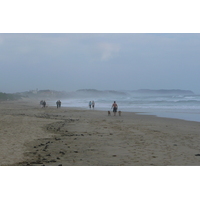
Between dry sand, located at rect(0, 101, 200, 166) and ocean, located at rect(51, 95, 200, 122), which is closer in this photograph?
dry sand, located at rect(0, 101, 200, 166)

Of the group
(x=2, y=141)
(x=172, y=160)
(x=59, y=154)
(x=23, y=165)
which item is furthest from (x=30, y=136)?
(x=172, y=160)

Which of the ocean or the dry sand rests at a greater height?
the ocean

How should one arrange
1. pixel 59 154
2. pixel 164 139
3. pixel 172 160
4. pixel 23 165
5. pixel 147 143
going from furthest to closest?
pixel 164 139, pixel 147 143, pixel 59 154, pixel 172 160, pixel 23 165

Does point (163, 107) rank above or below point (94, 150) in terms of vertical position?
above

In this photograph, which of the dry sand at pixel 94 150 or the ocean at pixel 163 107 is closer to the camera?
the dry sand at pixel 94 150

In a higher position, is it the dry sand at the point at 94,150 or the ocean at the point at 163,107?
the ocean at the point at 163,107

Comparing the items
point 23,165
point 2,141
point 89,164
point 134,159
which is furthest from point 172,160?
point 2,141

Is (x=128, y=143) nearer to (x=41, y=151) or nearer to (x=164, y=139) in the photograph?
Result: (x=164, y=139)

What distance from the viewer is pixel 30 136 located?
10656mm

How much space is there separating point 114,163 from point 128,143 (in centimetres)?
286

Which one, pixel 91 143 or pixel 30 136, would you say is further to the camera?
pixel 30 136

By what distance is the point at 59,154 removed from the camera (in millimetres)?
7574

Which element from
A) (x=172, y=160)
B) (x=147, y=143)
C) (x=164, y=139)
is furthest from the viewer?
(x=164, y=139)

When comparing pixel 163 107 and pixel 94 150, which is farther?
pixel 163 107
